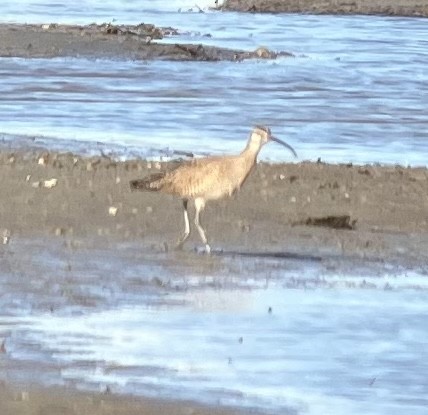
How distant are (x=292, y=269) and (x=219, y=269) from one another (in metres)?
0.45

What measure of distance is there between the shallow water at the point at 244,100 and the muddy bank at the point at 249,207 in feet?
5.99

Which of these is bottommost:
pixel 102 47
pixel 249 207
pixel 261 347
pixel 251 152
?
pixel 102 47

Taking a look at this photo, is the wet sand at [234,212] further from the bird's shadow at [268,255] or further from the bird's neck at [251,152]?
the bird's neck at [251,152]

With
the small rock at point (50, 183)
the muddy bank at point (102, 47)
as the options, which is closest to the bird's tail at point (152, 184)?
the small rock at point (50, 183)

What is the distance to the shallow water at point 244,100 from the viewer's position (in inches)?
685

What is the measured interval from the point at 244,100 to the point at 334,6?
2630 centimetres

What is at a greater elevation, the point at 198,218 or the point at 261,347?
the point at 261,347

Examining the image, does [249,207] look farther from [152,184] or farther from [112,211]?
[152,184]

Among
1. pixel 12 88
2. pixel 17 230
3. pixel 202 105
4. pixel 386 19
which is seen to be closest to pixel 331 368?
pixel 17 230

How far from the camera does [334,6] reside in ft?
156

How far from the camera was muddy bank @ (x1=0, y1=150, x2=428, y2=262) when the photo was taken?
37.2 ft

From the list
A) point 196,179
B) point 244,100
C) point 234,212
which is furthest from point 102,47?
point 196,179

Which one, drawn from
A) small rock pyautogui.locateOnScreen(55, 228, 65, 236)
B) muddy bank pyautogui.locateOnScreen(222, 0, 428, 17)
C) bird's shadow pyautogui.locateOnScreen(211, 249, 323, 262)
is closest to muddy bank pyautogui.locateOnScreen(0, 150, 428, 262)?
small rock pyautogui.locateOnScreen(55, 228, 65, 236)

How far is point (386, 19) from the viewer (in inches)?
1718
